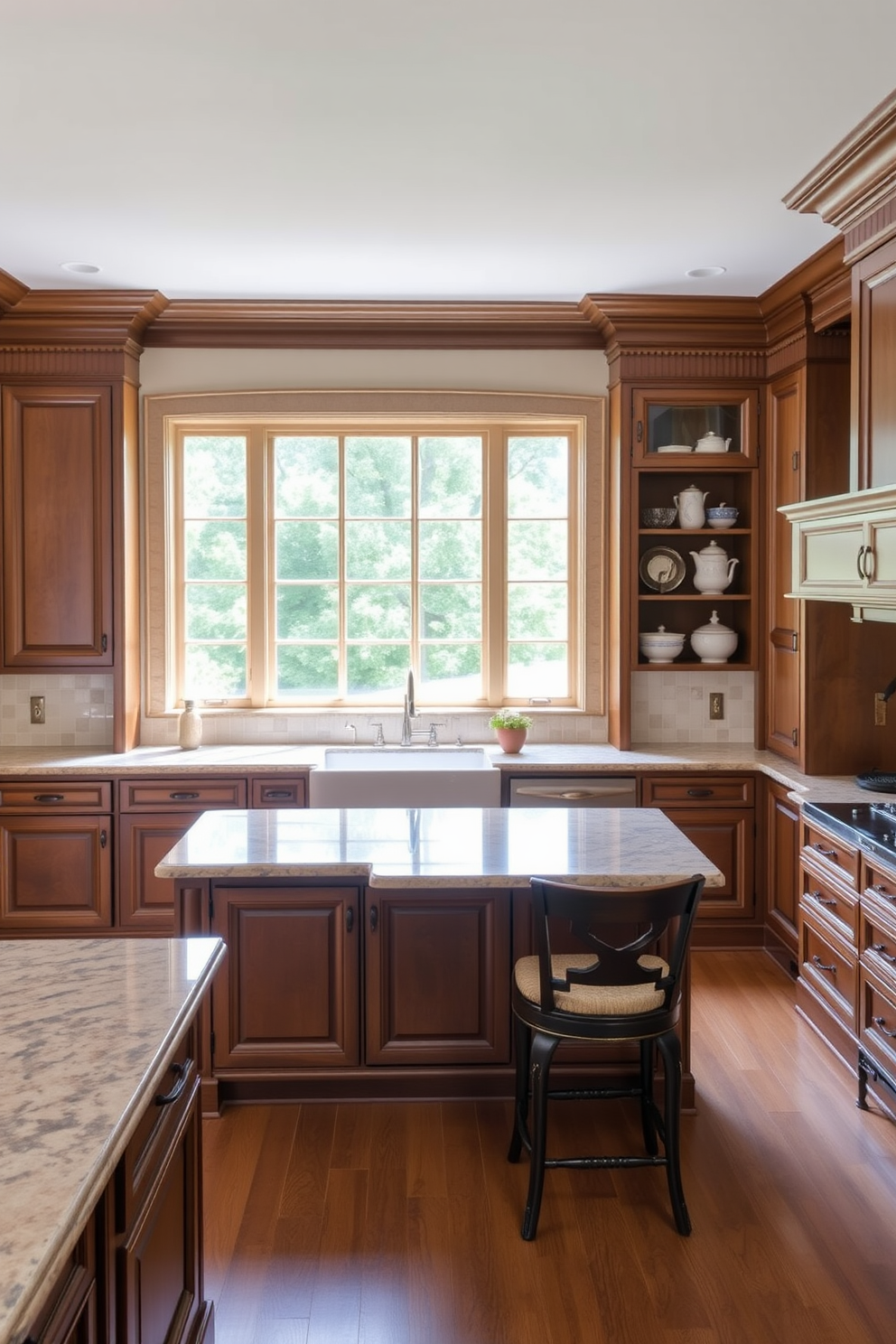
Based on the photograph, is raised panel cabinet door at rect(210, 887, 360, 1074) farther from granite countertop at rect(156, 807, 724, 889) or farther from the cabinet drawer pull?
the cabinet drawer pull

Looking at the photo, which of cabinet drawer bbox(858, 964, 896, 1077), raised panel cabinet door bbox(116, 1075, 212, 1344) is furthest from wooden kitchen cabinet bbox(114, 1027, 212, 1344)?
cabinet drawer bbox(858, 964, 896, 1077)

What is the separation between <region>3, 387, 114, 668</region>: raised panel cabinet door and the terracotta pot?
183 centimetres

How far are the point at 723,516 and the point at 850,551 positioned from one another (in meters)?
1.72

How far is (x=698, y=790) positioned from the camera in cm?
470

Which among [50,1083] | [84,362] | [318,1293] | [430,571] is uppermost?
[84,362]

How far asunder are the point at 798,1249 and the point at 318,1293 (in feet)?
3.68

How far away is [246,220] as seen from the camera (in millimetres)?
3791

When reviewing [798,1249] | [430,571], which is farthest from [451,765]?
[798,1249]

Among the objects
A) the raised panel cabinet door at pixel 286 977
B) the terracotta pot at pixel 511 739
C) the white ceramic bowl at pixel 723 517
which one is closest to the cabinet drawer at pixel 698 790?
the terracotta pot at pixel 511 739

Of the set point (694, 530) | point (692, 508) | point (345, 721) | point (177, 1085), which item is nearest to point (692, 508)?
point (692, 508)

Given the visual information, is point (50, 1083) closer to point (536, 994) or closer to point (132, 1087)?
point (132, 1087)

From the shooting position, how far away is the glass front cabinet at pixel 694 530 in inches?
195

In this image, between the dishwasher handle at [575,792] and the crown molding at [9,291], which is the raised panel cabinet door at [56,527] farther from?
the dishwasher handle at [575,792]

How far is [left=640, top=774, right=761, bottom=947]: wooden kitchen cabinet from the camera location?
4.70 metres
